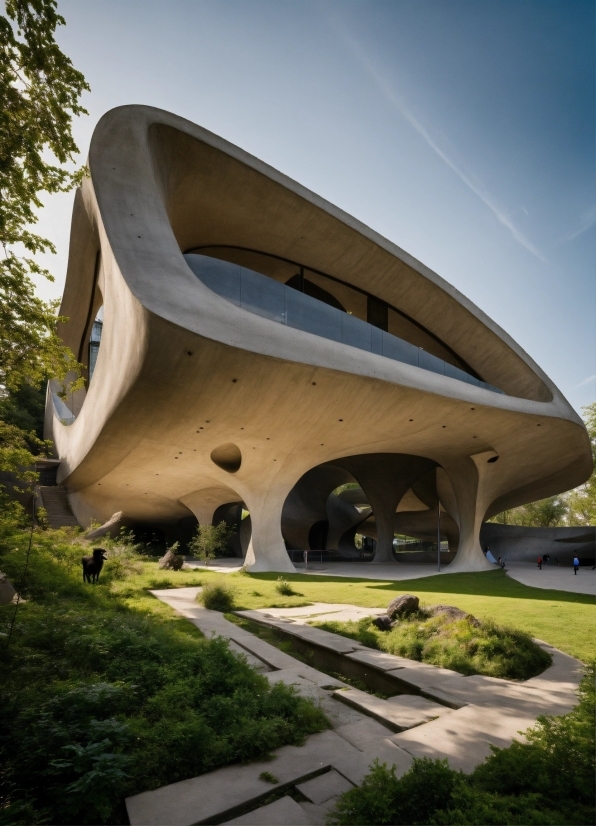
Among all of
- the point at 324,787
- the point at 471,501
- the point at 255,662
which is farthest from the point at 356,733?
the point at 471,501

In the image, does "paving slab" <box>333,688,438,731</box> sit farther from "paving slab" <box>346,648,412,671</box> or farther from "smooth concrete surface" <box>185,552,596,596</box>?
"smooth concrete surface" <box>185,552,596,596</box>

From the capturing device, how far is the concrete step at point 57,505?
30.3 m

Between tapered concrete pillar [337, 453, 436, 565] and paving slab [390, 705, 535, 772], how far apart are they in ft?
99.5

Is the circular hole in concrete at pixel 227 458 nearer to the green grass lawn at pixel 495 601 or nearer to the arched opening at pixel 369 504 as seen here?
the green grass lawn at pixel 495 601

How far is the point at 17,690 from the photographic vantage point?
4062 millimetres

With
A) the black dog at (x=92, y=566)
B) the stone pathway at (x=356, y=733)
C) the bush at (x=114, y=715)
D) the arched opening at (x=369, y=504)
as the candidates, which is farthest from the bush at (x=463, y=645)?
the arched opening at (x=369, y=504)

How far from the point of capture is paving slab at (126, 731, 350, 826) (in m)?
2.70

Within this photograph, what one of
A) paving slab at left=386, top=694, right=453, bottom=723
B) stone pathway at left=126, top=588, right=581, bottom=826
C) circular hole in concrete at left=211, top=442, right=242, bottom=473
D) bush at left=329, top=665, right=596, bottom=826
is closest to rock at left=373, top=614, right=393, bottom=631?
stone pathway at left=126, top=588, right=581, bottom=826

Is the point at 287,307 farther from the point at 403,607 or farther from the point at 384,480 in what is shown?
the point at 384,480

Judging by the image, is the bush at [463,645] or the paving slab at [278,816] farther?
the bush at [463,645]

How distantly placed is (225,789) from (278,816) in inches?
18.4

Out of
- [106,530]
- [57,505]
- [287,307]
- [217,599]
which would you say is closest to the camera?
[217,599]

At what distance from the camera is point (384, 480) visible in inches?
1374

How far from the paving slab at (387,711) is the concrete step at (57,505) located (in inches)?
1151
